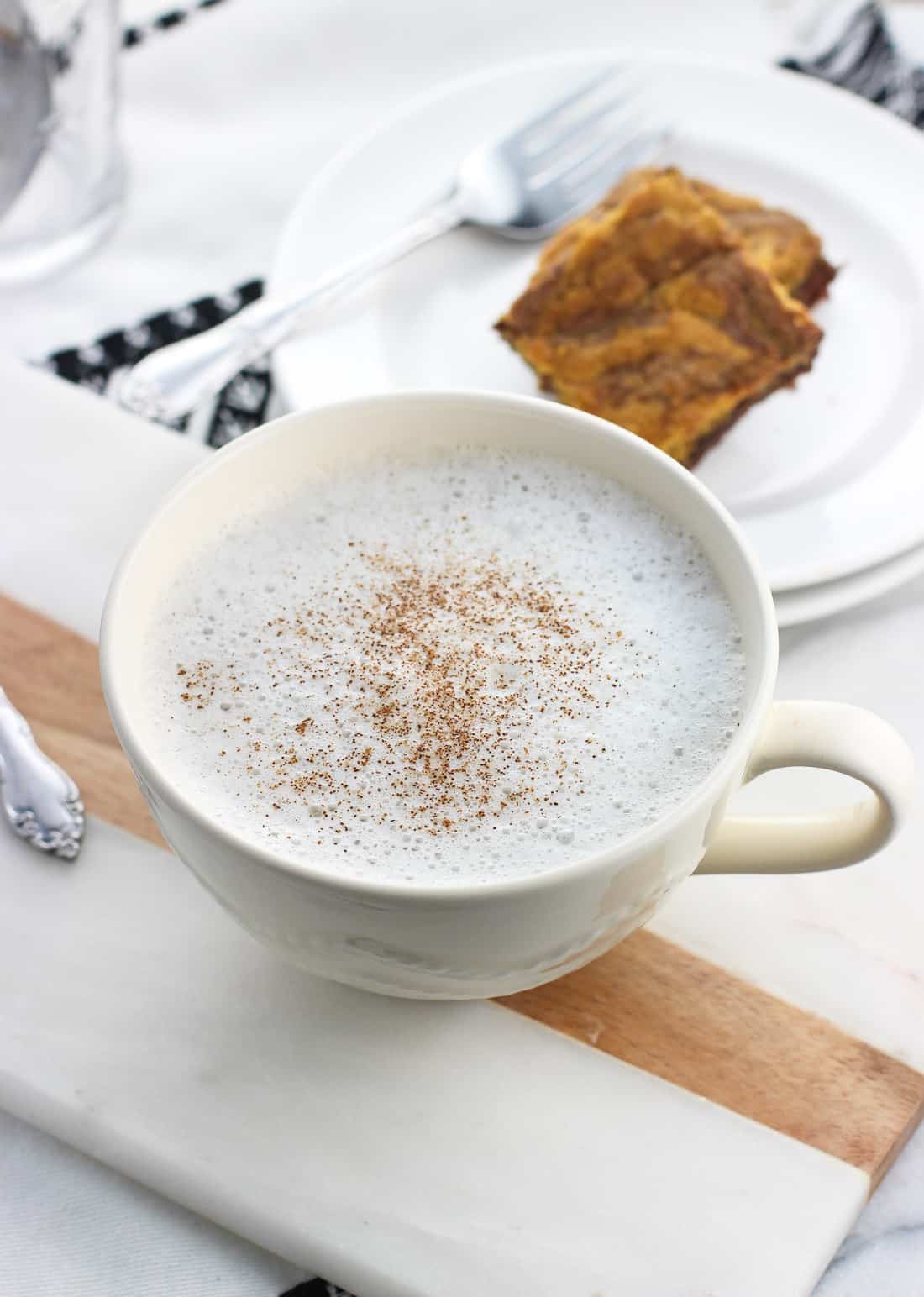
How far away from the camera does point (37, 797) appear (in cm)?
104

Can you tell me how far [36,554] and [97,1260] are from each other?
1.97 feet

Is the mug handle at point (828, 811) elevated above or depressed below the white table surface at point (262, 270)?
above

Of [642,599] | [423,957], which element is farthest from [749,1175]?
[642,599]

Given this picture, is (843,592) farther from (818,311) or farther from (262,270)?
(262,270)

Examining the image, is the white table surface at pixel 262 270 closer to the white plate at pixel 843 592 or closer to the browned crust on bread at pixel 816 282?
the white plate at pixel 843 592

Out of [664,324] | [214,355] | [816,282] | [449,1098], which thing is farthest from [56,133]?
[449,1098]

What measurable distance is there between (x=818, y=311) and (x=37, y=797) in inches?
38.3

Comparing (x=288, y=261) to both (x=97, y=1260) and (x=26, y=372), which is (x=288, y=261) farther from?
(x=97, y=1260)

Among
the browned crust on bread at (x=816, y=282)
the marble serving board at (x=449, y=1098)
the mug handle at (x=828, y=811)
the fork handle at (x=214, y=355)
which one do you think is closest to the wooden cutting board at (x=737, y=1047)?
the marble serving board at (x=449, y=1098)

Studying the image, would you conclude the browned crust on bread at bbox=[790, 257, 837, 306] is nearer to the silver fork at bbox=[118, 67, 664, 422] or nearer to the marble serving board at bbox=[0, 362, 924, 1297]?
the silver fork at bbox=[118, 67, 664, 422]

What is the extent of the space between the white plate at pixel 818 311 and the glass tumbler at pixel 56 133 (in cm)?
28

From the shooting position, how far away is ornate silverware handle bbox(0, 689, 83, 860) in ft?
3.39

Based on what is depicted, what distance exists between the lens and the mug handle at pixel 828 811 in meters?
0.81

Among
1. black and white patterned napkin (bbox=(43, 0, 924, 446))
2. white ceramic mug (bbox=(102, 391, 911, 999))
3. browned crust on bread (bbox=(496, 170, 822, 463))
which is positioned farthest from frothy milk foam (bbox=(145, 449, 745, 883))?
black and white patterned napkin (bbox=(43, 0, 924, 446))
